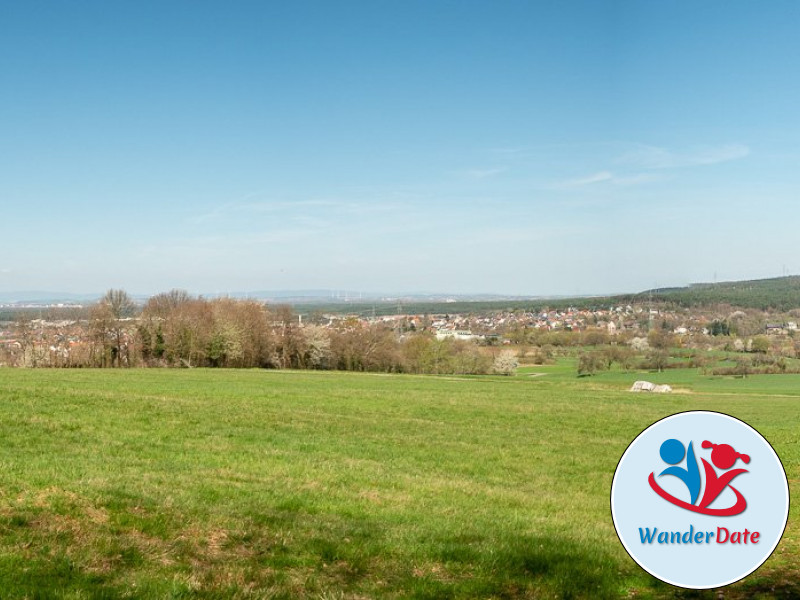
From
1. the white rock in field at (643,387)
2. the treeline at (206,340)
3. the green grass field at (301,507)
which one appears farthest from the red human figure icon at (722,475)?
the treeline at (206,340)

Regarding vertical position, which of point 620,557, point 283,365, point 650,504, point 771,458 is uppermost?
point 771,458

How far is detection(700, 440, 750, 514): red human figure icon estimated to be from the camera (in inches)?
196

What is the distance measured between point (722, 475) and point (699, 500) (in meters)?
0.26

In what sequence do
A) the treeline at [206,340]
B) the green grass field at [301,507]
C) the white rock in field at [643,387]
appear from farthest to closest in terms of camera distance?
the treeline at [206,340] < the white rock in field at [643,387] < the green grass field at [301,507]

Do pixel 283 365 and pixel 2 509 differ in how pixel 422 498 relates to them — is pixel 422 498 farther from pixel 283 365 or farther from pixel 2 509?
pixel 283 365

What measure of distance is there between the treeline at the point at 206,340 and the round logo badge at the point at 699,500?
6940cm

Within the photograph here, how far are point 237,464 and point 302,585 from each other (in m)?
7.25

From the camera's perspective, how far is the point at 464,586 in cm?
659

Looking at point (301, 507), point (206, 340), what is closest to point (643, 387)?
point (206, 340)

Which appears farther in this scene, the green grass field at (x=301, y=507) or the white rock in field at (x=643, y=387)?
the white rock in field at (x=643, y=387)

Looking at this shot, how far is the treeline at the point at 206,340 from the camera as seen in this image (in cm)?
6969

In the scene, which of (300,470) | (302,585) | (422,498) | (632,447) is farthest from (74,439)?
(632,447)

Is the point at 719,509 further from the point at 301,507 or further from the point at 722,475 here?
the point at 301,507

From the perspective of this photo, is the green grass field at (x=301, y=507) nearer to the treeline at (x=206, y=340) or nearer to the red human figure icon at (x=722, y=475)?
the red human figure icon at (x=722, y=475)
